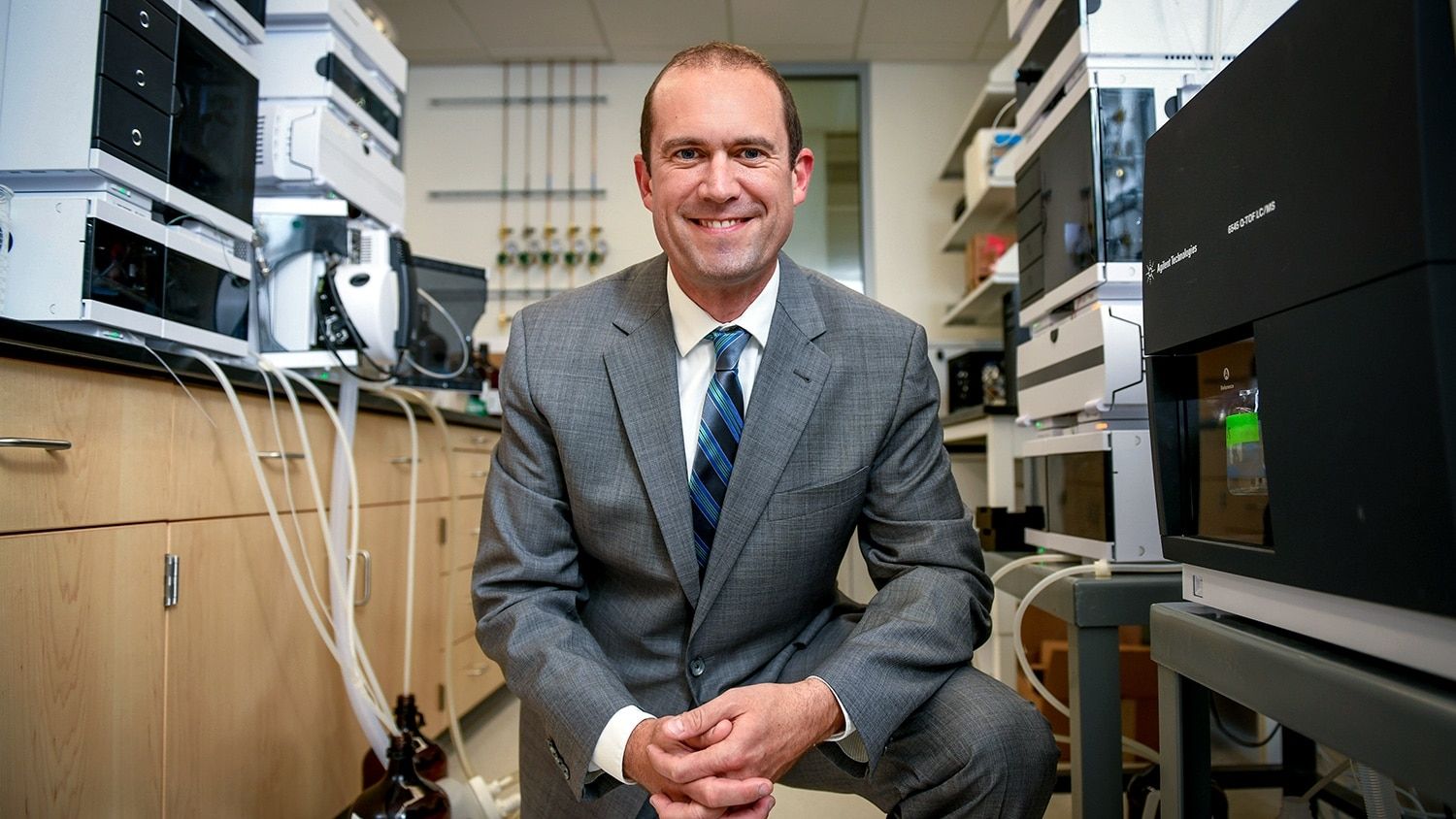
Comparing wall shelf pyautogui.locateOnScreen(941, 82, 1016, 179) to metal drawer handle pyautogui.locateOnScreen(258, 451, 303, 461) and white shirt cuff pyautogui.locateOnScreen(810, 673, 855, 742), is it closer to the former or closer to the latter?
metal drawer handle pyautogui.locateOnScreen(258, 451, 303, 461)

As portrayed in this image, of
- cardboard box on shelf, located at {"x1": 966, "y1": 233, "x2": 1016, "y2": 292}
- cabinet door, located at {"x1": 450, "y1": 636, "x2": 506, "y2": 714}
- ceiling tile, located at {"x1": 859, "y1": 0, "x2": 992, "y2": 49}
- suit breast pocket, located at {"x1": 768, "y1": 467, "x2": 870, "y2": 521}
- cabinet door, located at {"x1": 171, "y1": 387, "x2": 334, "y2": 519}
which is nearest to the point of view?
suit breast pocket, located at {"x1": 768, "y1": 467, "x2": 870, "y2": 521}

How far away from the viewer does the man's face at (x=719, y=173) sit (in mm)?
1109

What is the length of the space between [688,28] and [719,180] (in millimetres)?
3211

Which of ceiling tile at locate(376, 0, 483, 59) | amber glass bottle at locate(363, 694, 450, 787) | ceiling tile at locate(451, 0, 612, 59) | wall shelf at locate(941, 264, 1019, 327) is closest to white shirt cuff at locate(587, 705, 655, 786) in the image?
amber glass bottle at locate(363, 694, 450, 787)

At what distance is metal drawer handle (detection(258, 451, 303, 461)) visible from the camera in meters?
1.37

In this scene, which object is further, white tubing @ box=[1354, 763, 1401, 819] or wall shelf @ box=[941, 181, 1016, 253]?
wall shelf @ box=[941, 181, 1016, 253]

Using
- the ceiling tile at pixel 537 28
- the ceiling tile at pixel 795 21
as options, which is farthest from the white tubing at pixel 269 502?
the ceiling tile at pixel 795 21

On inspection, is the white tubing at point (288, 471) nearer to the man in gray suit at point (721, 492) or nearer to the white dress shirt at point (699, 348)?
the man in gray suit at point (721, 492)

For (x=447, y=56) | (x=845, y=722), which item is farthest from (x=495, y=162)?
(x=845, y=722)

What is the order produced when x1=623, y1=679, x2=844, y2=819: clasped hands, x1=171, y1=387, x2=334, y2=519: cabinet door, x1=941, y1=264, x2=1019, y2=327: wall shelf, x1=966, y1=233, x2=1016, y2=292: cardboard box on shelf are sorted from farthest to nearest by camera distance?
x1=966, y1=233, x2=1016, y2=292: cardboard box on shelf → x1=941, y1=264, x2=1019, y2=327: wall shelf → x1=171, y1=387, x2=334, y2=519: cabinet door → x1=623, y1=679, x2=844, y2=819: clasped hands

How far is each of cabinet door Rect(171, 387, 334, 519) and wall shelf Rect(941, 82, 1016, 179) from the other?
103 inches

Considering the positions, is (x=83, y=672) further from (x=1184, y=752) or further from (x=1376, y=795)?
(x=1376, y=795)

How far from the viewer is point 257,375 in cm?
134

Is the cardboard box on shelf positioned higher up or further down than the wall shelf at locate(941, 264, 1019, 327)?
higher up
